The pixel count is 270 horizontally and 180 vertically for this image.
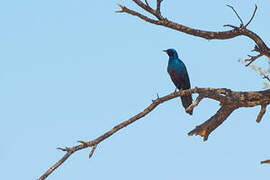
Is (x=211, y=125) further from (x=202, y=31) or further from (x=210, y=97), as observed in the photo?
(x=202, y=31)

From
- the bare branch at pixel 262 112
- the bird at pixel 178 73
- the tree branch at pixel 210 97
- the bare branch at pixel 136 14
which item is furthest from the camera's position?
the bird at pixel 178 73

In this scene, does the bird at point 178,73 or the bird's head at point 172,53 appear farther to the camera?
the bird's head at point 172,53

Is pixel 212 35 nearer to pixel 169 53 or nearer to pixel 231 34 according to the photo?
pixel 231 34

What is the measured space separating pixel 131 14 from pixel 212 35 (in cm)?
132

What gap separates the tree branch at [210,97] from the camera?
6449mm

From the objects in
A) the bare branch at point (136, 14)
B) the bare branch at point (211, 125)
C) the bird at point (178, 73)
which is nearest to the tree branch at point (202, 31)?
the bare branch at point (136, 14)

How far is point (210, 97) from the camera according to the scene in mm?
6918

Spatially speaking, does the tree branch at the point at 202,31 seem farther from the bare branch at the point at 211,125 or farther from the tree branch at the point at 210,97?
the bare branch at the point at 211,125

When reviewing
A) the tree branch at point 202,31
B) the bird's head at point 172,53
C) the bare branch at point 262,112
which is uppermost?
the bird's head at point 172,53

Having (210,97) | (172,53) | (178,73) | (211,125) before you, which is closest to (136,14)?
(210,97)

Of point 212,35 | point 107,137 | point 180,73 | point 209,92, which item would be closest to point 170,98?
point 209,92

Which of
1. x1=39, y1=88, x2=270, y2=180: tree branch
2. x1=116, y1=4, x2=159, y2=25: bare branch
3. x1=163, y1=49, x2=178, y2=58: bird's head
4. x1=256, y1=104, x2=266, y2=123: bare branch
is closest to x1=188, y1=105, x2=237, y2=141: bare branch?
x1=39, y1=88, x2=270, y2=180: tree branch

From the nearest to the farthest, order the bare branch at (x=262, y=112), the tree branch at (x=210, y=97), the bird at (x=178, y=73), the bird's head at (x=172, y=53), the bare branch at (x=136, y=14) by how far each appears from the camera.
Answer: the tree branch at (x=210, y=97) → the bare branch at (x=262, y=112) → the bare branch at (x=136, y=14) → the bird at (x=178, y=73) → the bird's head at (x=172, y=53)

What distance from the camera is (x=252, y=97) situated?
7.21m
